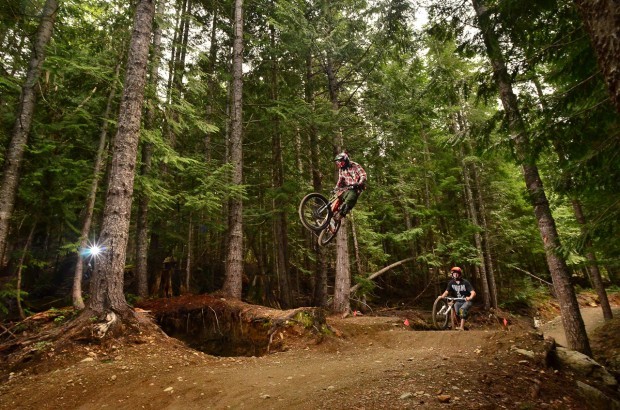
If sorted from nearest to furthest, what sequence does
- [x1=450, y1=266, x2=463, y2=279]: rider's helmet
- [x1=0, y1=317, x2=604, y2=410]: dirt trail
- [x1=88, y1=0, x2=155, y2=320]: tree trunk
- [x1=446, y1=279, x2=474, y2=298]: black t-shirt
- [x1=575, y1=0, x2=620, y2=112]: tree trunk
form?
[x1=575, y1=0, x2=620, y2=112]: tree trunk → [x1=0, y1=317, x2=604, y2=410]: dirt trail → [x1=88, y1=0, x2=155, y2=320]: tree trunk → [x1=450, y1=266, x2=463, y2=279]: rider's helmet → [x1=446, y1=279, x2=474, y2=298]: black t-shirt

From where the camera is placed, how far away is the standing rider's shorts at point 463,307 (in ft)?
35.3

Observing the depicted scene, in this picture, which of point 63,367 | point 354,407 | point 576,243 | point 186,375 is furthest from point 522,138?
point 63,367

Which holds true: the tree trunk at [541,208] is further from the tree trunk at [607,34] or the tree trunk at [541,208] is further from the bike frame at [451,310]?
the tree trunk at [607,34]

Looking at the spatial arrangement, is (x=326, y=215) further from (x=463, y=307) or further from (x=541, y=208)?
(x=463, y=307)

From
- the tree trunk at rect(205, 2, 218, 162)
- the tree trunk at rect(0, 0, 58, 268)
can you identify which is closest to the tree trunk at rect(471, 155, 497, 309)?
the tree trunk at rect(205, 2, 218, 162)

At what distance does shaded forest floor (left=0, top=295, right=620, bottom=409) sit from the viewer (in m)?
4.69

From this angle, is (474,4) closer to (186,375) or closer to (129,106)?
(129,106)

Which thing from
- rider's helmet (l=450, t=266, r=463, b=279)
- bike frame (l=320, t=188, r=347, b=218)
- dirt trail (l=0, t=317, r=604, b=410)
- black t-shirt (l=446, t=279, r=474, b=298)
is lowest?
dirt trail (l=0, t=317, r=604, b=410)

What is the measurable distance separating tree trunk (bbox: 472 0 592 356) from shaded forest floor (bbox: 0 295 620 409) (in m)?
1.21

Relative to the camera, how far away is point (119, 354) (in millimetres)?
6582

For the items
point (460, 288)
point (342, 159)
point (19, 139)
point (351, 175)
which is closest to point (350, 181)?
point (351, 175)

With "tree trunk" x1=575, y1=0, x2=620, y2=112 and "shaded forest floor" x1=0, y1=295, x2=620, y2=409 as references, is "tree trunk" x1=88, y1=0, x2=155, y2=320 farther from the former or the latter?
"tree trunk" x1=575, y1=0, x2=620, y2=112

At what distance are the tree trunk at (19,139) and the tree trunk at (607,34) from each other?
35.3ft

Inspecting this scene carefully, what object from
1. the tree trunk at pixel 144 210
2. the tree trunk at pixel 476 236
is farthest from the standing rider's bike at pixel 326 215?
the tree trunk at pixel 476 236
